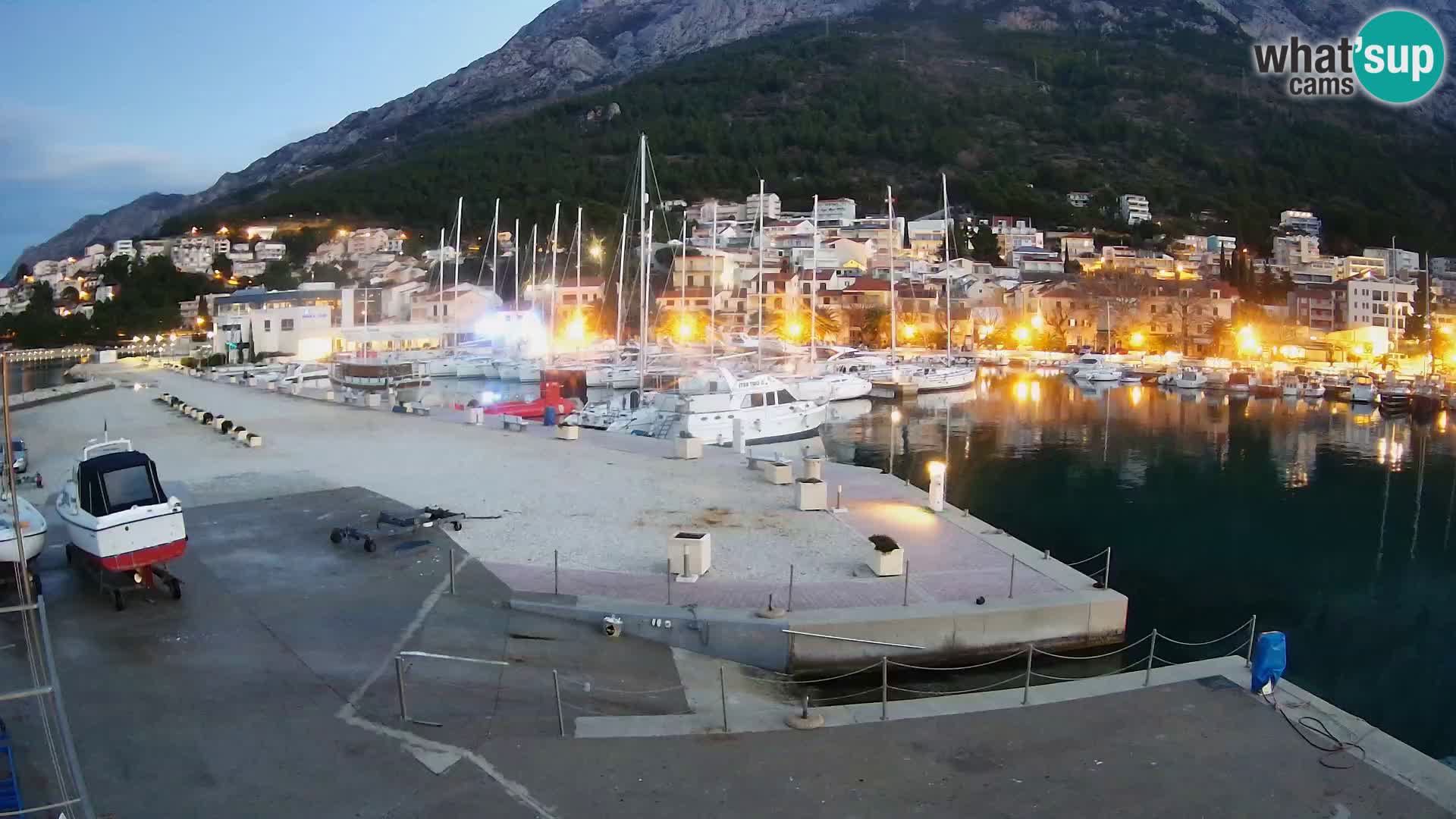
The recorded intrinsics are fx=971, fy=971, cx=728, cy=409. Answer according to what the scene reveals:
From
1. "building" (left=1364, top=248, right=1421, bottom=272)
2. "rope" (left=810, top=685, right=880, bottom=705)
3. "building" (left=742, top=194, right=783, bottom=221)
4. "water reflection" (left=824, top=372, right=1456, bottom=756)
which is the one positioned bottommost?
"water reflection" (left=824, top=372, right=1456, bottom=756)

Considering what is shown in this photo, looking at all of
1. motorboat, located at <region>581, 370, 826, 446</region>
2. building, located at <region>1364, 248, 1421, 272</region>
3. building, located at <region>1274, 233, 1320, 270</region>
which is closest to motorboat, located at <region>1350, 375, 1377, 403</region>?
motorboat, located at <region>581, 370, 826, 446</region>

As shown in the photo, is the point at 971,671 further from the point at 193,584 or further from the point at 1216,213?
the point at 1216,213

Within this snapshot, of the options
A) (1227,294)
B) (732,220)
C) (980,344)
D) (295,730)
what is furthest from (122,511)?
(732,220)

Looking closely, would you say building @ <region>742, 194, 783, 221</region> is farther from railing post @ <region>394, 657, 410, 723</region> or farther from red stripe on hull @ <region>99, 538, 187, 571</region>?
railing post @ <region>394, 657, 410, 723</region>

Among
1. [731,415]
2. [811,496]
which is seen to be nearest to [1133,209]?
[731,415]

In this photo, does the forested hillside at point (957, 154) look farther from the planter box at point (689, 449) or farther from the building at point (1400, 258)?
the planter box at point (689, 449)

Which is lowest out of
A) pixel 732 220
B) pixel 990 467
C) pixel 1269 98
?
pixel 990 467

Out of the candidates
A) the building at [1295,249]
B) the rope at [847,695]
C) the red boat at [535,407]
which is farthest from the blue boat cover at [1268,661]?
the building at [1295,249]

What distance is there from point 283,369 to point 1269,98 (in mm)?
201071

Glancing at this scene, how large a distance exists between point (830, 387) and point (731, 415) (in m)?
16.9

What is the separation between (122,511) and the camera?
397 inches

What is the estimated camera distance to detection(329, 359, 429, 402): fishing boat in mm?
54312

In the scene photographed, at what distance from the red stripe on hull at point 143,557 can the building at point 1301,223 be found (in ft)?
525

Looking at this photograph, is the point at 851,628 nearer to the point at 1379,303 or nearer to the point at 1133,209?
the point at 1379,303
